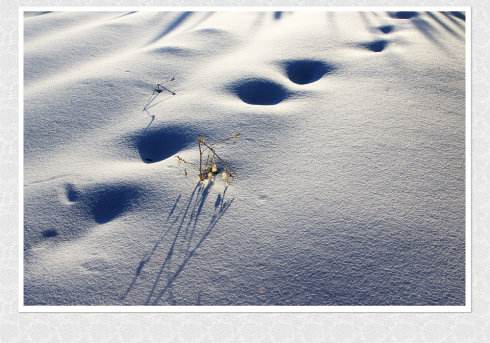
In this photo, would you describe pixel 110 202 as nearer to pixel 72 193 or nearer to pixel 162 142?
pixel 72 193

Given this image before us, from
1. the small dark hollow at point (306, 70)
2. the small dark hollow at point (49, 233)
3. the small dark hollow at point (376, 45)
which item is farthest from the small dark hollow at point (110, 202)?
the small dark hollow at point (376, 45)

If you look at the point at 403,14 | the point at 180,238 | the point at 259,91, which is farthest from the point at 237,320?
the point at 403,14

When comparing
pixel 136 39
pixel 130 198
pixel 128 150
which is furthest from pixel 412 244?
pixel 136 39

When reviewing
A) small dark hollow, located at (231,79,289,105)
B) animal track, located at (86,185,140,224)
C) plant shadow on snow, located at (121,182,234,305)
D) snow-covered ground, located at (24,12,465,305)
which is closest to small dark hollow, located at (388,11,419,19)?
snow-covered ground, located at (24,12,465,305)

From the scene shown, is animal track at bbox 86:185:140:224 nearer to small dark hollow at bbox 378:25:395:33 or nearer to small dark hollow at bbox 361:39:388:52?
small dark hollow at bbox 361:39:388:52

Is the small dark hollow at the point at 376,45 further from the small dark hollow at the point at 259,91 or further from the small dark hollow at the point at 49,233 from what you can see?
the small dark hollow at the point at 49,233

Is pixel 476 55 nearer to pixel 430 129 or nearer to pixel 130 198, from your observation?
pixel 430 129
